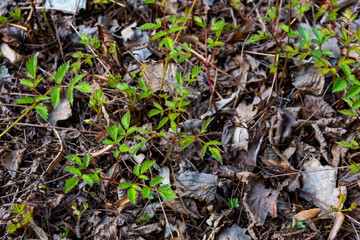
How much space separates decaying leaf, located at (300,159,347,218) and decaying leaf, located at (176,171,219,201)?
2.19ft

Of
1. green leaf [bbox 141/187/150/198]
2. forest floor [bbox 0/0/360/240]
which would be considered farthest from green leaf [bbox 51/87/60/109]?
green leaf [bbox 141/187/150/198]

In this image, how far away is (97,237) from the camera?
2.03 meters

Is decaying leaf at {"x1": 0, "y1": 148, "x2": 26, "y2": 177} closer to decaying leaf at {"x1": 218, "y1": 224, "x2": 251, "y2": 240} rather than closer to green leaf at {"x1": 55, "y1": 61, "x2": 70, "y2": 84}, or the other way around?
green leaf at {"x1": 55, "y1": 61, "x2": 70, "y2": 84}

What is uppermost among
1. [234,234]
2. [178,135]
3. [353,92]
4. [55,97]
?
[55,97]

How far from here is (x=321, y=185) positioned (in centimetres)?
219

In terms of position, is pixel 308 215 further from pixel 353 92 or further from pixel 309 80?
pixel 309 80

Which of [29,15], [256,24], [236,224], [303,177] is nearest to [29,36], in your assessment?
[29,15]

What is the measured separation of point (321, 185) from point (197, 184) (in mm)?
907

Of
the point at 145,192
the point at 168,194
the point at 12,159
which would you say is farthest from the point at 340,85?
the point at 12,159

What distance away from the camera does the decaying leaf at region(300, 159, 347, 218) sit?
2.13 m

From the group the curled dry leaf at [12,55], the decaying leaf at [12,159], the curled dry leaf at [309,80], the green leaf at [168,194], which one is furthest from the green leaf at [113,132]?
the curled dry leaf at [309,80]

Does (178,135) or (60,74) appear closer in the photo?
(60,74)

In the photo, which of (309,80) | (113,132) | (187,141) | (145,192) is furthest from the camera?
(309,80)

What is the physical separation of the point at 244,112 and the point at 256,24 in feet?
3.14
